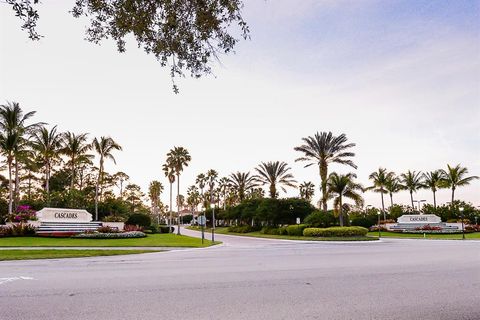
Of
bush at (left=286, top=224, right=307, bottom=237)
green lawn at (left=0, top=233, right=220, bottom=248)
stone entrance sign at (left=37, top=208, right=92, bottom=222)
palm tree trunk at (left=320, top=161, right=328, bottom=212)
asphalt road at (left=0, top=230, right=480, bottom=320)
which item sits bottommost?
bush at (left=286, top=224, right=307, bottom=237)

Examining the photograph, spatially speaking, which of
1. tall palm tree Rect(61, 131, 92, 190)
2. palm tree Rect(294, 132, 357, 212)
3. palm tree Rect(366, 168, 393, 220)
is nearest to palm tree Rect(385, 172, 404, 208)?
palm tree Rect(366, 168, 393, 220)

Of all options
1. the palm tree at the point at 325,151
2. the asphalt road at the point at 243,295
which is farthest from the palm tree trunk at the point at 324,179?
the asphalt road at the point at 243,295

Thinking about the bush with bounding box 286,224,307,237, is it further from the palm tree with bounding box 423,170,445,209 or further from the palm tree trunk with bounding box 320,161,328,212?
the palm tree with bounding box 423,170,445,209

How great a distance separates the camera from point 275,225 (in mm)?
60312

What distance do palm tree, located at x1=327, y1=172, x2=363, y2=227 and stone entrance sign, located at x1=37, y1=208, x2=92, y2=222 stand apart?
2740cm

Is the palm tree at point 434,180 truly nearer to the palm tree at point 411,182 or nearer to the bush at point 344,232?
the palm tree at point 411,182

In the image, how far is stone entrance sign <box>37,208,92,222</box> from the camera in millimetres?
36781

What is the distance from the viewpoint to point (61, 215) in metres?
39.0

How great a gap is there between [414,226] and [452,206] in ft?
44.4

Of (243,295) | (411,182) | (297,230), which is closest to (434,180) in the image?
(411,182)

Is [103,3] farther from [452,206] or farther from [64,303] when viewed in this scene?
[452,206]

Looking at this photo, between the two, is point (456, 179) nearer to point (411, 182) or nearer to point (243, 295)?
point (411, 182)

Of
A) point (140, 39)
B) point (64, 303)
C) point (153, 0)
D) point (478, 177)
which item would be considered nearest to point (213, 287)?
point (64, 303)

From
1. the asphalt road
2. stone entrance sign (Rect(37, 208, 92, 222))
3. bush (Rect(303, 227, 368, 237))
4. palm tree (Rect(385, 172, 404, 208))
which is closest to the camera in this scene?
the asphalt road
